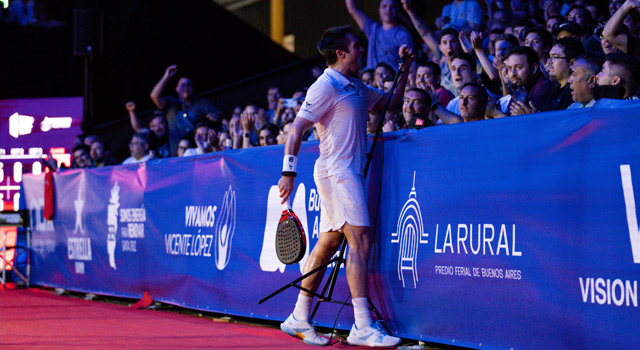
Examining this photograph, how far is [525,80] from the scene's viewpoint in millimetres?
6914

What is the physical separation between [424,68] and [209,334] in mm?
3664

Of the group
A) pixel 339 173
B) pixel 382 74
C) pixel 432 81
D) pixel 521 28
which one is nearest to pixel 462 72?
pixel 432 81

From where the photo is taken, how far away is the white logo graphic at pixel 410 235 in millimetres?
5602

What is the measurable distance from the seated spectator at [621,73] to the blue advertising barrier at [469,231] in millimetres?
929

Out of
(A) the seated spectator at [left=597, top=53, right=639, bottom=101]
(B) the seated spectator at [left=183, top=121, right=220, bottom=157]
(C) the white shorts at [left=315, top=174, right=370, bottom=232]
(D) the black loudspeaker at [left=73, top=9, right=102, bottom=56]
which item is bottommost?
(C) the white shorts at [left=315, top=174, right=370, bottom=232]

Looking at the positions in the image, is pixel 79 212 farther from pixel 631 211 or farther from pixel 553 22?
pixel 631 211

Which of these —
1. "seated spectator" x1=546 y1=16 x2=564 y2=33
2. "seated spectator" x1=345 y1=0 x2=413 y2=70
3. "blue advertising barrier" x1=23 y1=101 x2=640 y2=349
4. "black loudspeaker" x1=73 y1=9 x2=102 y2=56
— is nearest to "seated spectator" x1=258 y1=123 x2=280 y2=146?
"blue advertising barrier" x1=23 y1=101 x2=640 y2=349

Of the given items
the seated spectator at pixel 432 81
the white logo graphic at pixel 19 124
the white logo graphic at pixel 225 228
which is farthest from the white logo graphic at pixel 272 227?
the white logo graphic at pixel 19 124

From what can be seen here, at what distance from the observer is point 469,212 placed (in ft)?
17.1

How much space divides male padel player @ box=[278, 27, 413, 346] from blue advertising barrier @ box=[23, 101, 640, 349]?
28cm

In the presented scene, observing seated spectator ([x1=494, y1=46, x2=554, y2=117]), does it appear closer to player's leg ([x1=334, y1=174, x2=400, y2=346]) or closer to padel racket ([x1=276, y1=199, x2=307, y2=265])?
player's leg ([x1=334, y1=174, x2=400, y2=346])

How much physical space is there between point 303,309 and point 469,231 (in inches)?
58.9

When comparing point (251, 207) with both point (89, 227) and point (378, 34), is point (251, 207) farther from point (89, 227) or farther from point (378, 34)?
point (378, 34)

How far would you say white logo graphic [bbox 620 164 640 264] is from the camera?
4211 millimetres
